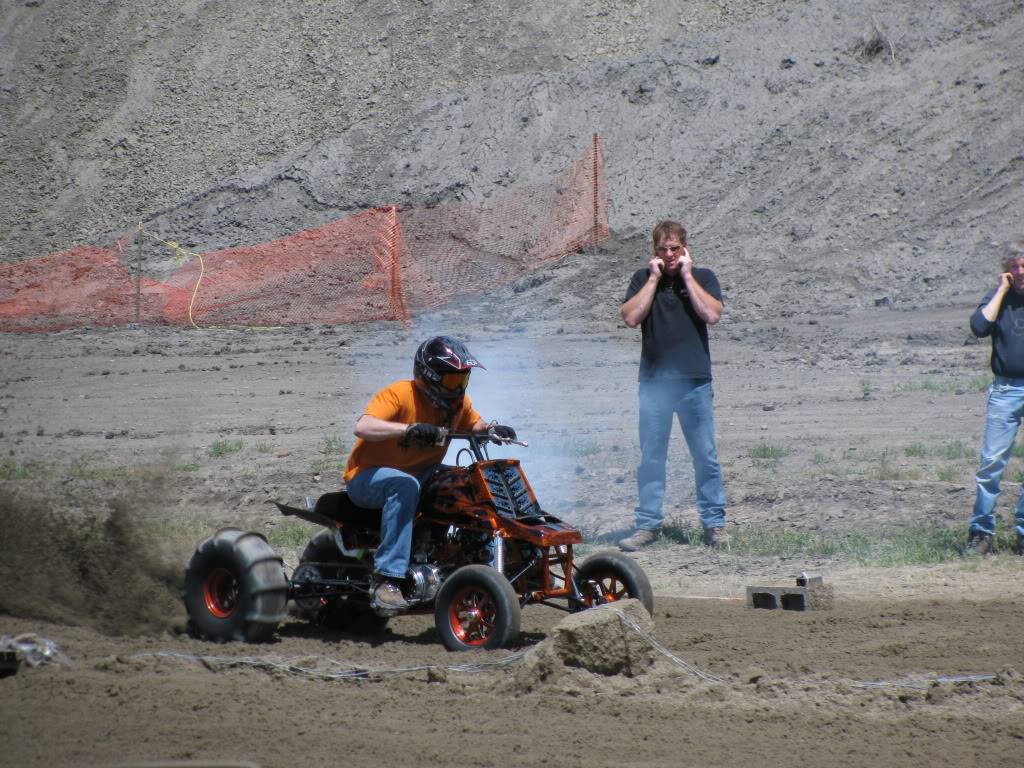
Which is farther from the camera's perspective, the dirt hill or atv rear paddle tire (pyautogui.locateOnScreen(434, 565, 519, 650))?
the dirt hill

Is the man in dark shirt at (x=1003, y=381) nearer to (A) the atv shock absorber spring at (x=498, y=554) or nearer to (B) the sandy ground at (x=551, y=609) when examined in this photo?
(B) the sandy ground at (x=551, y=609)

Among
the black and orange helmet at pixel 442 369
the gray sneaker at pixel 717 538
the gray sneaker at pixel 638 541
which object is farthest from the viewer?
the gray sneaker at pixel 638 541

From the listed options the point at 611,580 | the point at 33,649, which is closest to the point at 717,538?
the point at 611,580

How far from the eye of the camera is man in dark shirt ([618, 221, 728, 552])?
10188 millimetres

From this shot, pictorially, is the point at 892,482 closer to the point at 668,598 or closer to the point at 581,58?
the point at 668,598

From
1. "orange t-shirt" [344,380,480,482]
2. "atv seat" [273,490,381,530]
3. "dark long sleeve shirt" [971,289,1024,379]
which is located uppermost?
"dark long sleeve shirt" [971,289,1024,379]

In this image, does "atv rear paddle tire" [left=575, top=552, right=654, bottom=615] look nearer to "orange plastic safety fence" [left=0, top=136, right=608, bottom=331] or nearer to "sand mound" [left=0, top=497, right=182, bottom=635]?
"sand mound" [left=0, top=497, right=182, bottom=635]

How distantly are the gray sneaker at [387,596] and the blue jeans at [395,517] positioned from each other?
0.07m

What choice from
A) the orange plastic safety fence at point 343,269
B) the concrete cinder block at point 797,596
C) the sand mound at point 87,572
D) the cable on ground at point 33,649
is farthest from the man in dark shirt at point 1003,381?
the orange plastic safety fence at point 343,269

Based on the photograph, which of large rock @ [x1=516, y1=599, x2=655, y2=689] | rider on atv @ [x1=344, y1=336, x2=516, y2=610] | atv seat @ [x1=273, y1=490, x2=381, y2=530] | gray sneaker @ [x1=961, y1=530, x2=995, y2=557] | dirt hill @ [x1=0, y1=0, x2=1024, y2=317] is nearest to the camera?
large rock @ [x1=516, y1=599, x2=655, y2=689]

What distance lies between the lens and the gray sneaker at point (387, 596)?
7359mm

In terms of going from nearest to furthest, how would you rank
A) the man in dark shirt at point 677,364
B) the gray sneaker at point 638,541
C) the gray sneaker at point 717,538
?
the man in dark shirt at point 677,364, the gray sneaker at point 717,538, the gray sneaker at point 638,541

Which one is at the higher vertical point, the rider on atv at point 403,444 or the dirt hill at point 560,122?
the dirt hill at point 560,122

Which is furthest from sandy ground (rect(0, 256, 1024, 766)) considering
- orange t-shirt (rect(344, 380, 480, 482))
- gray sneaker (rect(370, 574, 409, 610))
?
orange t-shirt (rect(344, 380, 480, 482))
